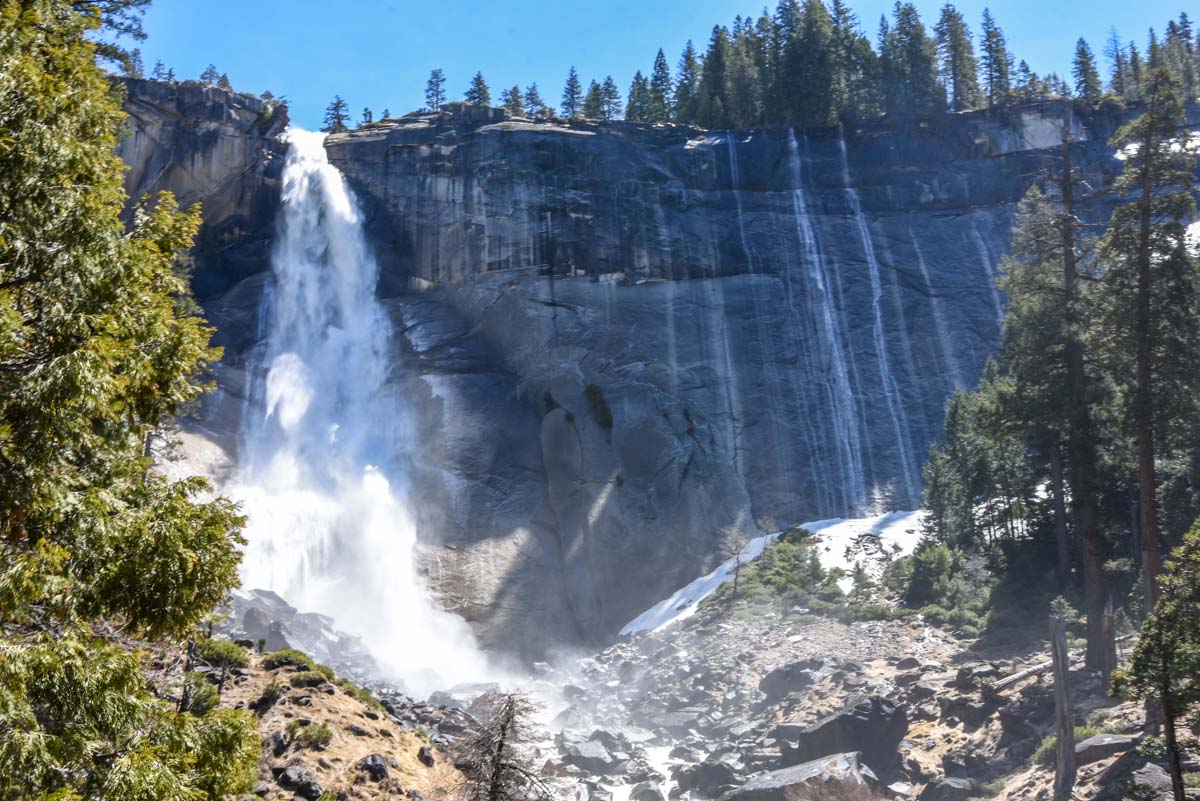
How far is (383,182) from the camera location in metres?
52.1

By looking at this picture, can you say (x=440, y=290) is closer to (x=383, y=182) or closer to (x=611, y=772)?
(x=383, y=182)

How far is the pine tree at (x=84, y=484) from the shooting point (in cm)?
594

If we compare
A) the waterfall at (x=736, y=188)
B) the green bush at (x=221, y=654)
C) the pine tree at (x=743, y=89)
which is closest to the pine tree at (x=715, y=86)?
the pine tree at (x=743, y=89)

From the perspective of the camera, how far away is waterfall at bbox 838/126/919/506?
46219 mm

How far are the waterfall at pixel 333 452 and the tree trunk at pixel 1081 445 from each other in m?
22.0

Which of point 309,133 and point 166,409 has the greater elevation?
point 309,133

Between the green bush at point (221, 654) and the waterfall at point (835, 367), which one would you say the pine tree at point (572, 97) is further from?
the green bush at point (221, 654)

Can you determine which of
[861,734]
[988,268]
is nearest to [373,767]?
[861,734]

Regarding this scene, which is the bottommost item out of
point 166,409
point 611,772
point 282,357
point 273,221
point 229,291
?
point 611,772

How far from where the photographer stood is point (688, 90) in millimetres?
64500

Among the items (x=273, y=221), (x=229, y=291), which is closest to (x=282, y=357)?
(x=229, y=291)

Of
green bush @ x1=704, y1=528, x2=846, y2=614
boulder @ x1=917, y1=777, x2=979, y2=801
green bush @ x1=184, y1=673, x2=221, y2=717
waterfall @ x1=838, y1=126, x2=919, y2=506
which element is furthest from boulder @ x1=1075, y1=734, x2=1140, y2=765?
waterfall @ x1=838, y1=126, x2=919, y2=506

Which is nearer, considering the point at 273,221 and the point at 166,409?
the point at 166,409

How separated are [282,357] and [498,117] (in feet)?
59.2
